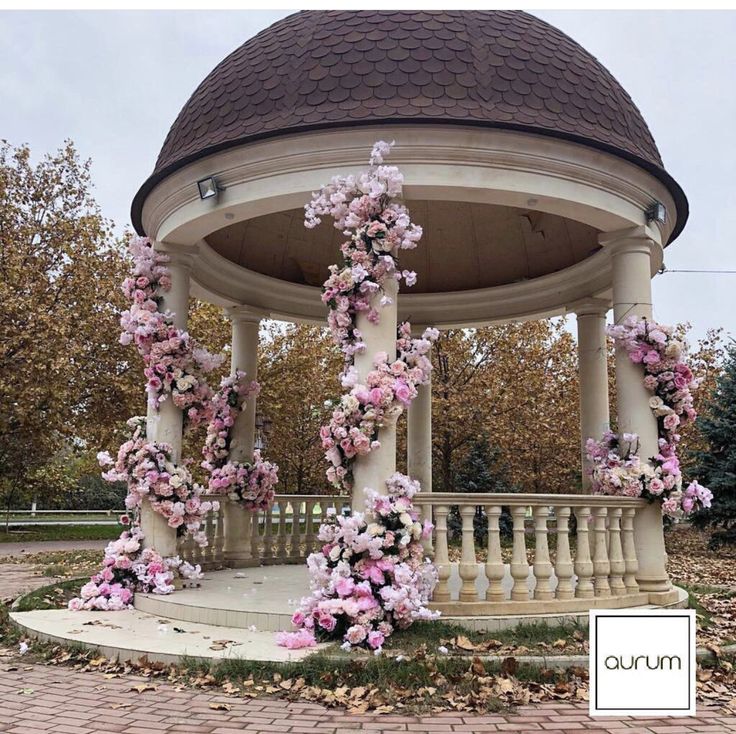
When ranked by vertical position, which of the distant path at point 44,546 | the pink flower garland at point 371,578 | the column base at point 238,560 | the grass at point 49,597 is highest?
the pink flower garland at point 371,578

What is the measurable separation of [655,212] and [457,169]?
7.58 ft

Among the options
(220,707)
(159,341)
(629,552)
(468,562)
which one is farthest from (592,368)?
(220,707)

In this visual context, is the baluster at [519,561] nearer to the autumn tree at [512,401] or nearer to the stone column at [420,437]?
the stone column at [420,437]

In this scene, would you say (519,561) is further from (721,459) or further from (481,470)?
(481,470)

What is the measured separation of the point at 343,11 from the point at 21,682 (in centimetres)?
704

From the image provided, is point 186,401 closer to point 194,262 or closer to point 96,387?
point 194,262

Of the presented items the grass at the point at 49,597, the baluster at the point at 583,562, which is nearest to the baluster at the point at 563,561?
the baluster at the point at 583,562

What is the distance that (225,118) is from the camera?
7293mm

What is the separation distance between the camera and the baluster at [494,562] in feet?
19.6

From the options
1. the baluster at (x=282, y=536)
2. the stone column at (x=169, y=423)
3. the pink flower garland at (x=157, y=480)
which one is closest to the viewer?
the pink flower garland at (x=157, y=480)

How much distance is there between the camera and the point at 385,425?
6188 mm

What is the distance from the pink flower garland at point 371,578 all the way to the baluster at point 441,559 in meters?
0.12

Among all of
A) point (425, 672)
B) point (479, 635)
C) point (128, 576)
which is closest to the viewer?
point (425, 672)

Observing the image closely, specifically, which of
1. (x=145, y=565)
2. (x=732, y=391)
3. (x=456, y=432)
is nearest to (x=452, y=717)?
(x=145, y=565)
